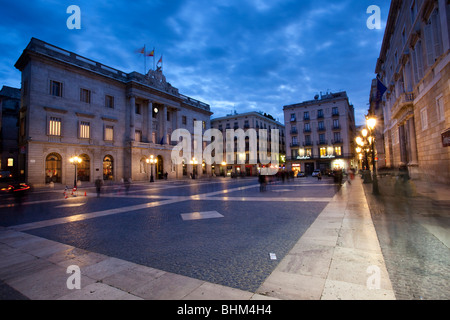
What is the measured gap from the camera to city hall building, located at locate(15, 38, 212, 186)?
1020 inches

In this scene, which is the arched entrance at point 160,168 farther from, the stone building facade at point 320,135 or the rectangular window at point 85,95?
the stone building facade at point 320,135

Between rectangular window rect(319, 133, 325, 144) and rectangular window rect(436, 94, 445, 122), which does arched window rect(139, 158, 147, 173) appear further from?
rectangular window rect(319, 133, 325, 144)

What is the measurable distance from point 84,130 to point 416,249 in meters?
Answer: 35.4

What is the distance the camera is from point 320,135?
53.7 meters

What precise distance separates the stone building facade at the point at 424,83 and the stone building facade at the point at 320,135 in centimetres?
2769

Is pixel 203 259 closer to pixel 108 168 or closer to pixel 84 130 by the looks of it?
pixel 84 130

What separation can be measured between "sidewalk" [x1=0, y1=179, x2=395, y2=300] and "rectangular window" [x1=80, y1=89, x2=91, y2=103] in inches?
1229

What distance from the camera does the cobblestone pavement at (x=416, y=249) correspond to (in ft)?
9.59

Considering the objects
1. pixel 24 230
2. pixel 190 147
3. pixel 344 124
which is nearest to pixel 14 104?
pixel 190 147

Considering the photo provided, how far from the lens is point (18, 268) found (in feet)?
12.9

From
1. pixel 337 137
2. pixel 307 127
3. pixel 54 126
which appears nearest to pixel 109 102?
pixel 54 126

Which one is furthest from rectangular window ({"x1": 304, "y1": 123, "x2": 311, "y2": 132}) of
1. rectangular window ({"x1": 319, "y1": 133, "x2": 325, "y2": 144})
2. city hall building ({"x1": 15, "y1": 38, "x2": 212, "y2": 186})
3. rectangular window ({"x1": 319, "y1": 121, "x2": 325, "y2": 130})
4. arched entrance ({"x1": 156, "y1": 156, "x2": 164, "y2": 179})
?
arched entrance ({"x1": 156, "y1": 156, "x2": 164, "y2": 179})

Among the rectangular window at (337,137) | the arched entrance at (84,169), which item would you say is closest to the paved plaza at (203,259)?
the arched entrance at (84,169)
